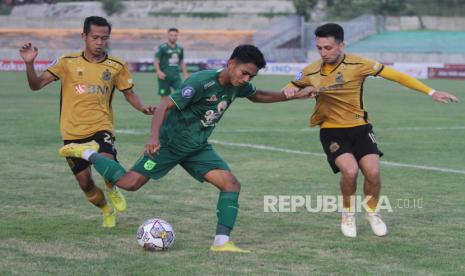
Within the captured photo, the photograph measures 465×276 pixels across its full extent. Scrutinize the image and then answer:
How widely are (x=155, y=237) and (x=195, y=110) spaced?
110 centimetres

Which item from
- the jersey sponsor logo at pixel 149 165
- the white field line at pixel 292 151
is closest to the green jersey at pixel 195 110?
the jersey sponsor logo at pixel 149 165

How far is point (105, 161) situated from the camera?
8.02 metres

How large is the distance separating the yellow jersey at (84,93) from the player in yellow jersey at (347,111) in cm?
177

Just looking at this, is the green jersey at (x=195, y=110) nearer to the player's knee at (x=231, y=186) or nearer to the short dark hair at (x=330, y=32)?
the player's knee at (x=231, y=186)

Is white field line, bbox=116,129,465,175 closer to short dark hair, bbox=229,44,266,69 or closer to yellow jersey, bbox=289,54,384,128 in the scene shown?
yellow jersey, bbox=289,54,384,128

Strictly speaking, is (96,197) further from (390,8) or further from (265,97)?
(390,8)

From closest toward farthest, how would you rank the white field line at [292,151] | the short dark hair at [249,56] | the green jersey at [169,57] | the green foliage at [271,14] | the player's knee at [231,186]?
1. the short dark hair at [249,56]
2. the player's knee at [231,186]
3. the white field line at [292,151]
4. the green jersey at [169,57]
5. the green foliage at [271,14]

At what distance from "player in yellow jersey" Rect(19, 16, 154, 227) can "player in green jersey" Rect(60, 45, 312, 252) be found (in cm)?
66

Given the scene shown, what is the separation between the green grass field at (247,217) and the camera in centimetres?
691

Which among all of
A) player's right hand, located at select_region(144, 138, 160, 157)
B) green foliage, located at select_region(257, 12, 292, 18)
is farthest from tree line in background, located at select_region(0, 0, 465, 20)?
player's right hand, located at select_region(144, 138, 160, 157)

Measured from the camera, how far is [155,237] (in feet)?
24.0

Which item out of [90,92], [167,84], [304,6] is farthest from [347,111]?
[304,6]

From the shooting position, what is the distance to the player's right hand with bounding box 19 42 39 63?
841 cm

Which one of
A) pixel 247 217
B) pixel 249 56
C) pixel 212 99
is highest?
pixel 249 56
